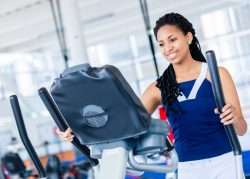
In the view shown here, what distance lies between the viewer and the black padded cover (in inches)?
59.4

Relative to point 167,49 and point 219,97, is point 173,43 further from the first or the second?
point 219,97

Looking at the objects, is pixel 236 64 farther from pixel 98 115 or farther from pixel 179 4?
pixel 98 115

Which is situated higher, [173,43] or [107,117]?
[173,43]

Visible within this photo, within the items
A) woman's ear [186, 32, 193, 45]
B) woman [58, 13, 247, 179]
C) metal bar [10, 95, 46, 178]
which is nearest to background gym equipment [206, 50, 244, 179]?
woman [58, 13, 247, 179]

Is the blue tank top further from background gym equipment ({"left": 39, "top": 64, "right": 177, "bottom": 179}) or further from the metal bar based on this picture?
the metal bar

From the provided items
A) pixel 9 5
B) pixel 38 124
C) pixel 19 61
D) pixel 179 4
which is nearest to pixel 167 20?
pixel 9 5

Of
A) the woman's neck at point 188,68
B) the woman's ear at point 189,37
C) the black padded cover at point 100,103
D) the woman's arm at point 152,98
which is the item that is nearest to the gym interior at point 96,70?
the black padded cover at point 100,103

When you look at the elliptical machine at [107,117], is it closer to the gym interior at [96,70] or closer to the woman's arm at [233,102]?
the gym interior at [96,70]

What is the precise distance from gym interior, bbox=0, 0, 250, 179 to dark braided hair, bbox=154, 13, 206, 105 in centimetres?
21

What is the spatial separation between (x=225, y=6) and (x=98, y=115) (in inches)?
476

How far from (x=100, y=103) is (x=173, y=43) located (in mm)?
455

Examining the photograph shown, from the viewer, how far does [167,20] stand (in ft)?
6.17

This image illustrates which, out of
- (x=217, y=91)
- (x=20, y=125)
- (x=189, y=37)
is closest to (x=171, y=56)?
(x=189, y=37)

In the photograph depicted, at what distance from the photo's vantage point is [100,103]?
155 centimetres
